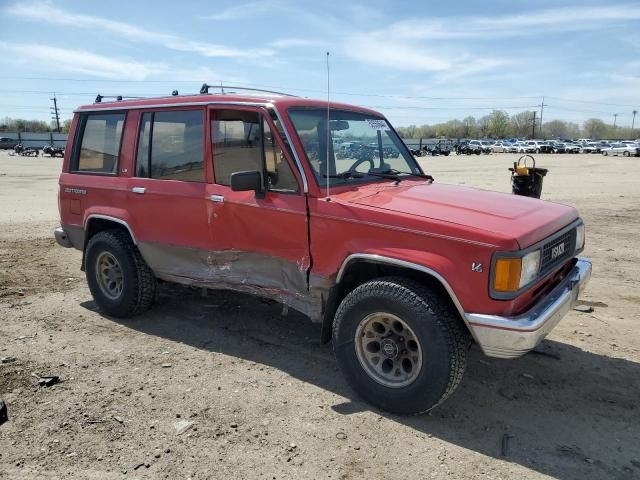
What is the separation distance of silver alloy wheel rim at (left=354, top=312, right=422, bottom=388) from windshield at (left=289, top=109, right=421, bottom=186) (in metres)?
1.12

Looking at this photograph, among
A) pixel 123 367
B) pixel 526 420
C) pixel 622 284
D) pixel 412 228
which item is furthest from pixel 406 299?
pixel 622 284

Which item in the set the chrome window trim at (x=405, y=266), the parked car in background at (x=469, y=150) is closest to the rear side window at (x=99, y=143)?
the chrome window trim at (x=405, y=266)

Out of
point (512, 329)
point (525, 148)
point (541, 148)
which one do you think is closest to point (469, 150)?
point (541, 148)

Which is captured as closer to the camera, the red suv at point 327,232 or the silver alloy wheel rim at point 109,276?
the red suv at point 327,232

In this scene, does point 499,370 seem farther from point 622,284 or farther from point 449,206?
point 622,284

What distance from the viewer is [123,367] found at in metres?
4.23

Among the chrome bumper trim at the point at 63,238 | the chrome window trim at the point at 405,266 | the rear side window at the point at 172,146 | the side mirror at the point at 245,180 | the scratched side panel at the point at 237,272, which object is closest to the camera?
the chrome window trim at the point at 405,266

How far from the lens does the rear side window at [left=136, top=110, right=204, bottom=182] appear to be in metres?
4.51

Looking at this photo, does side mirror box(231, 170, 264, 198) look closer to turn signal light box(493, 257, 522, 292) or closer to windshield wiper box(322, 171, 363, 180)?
windshield wiper box(322, 171, 363, 180)

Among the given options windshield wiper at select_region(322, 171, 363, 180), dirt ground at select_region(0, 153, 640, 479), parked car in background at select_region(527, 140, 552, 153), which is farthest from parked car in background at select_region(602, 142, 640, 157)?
windshield wiper at select_region(322, 171, 363, 180)

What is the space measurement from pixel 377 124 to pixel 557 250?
2066 mm

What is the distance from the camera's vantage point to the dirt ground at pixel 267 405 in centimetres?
299

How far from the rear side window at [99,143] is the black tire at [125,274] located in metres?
0.69

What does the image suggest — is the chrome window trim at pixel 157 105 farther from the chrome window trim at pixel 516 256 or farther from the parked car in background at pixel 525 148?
the parked car in background at pixel 525 148
